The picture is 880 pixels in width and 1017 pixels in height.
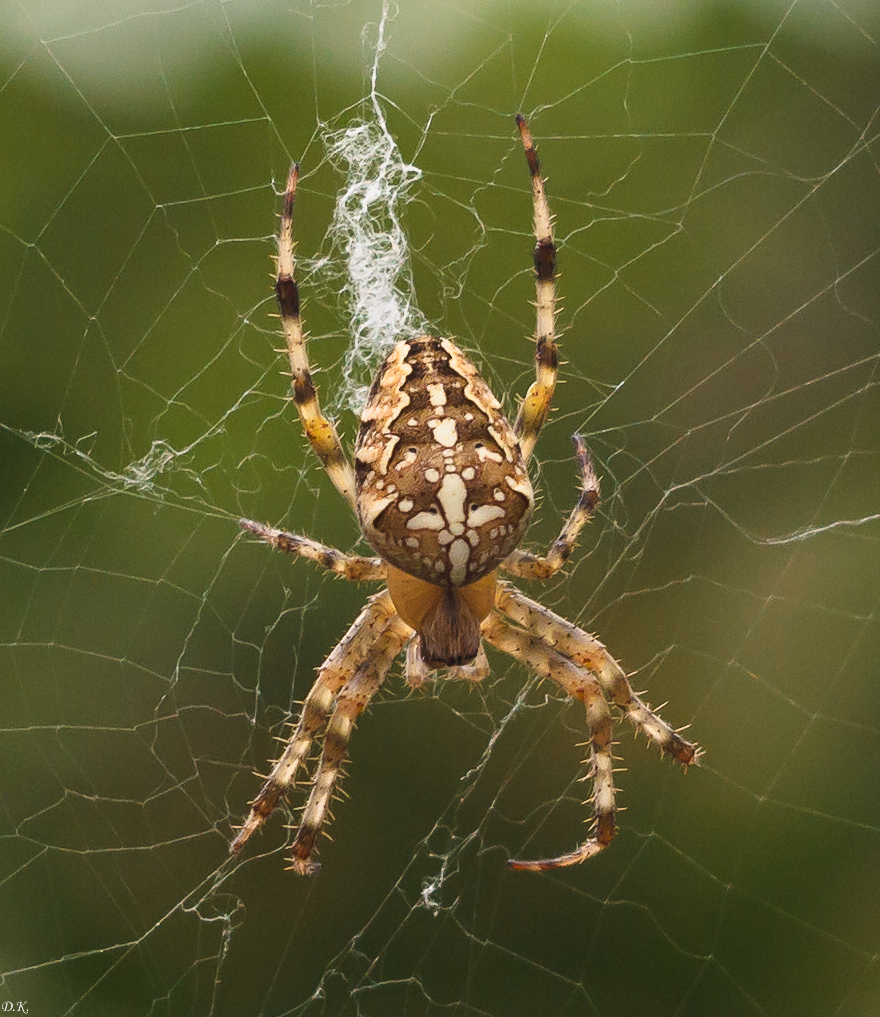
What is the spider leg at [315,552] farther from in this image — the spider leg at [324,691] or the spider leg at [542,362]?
the spider leg at [542,362]

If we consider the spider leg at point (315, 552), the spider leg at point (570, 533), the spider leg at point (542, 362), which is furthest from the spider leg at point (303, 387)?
the spider leg at point (570, 533)

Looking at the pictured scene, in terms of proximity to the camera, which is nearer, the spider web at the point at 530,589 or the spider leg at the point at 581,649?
the spider leg at the point at 581,649

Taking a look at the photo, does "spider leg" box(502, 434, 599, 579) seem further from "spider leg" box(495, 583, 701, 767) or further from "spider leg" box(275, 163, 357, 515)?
"spider leg" box(275, 163, 357, 515)

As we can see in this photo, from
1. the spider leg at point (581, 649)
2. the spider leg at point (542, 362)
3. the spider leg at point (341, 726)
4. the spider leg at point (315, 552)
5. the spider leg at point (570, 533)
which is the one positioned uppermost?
the spider leg at point (542, 362)

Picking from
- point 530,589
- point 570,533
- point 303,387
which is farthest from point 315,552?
point 530,589

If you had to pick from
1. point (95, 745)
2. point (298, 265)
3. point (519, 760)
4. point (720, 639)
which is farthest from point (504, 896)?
point (298, 265)
